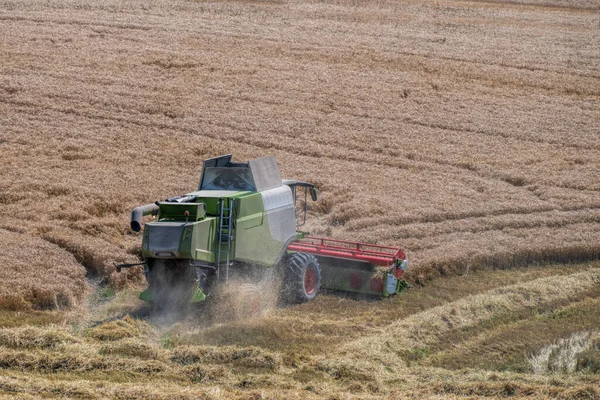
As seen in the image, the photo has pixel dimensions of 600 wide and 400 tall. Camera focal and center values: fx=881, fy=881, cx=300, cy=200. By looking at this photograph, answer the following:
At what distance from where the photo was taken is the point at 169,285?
15609mm

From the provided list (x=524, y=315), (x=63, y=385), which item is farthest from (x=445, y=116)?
(x=63, y=385)

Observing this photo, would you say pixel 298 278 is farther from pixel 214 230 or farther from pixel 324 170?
pixel 324 170

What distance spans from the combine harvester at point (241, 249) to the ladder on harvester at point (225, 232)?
0.06 ft

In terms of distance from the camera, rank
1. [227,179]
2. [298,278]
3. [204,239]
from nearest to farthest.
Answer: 1. [204,239]
2. [298,278]
3. [227,179]

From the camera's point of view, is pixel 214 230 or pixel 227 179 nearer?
pixel 214 230

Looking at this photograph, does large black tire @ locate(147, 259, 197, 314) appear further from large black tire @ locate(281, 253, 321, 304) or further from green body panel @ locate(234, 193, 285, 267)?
large black tire @ locate(281, 253, 321, 304)

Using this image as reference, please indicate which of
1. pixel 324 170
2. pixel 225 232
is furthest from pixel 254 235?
pixel 324 170

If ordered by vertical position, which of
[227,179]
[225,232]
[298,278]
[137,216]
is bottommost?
[298,278]

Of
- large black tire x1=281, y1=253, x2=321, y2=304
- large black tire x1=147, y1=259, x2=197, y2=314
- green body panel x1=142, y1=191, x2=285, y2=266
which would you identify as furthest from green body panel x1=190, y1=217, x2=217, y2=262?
large black tire x1=281, y1=253, x2=321, y2=304

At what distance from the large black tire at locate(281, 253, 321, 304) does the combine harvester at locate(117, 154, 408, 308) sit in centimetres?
2

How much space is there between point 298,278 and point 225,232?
1.93 metres

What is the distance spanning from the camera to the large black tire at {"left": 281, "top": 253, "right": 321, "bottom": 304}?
55.9 feet

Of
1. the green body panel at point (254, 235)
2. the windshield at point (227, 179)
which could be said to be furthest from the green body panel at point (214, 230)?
the windshield at point (227, 179)

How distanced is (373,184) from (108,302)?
1143cm
